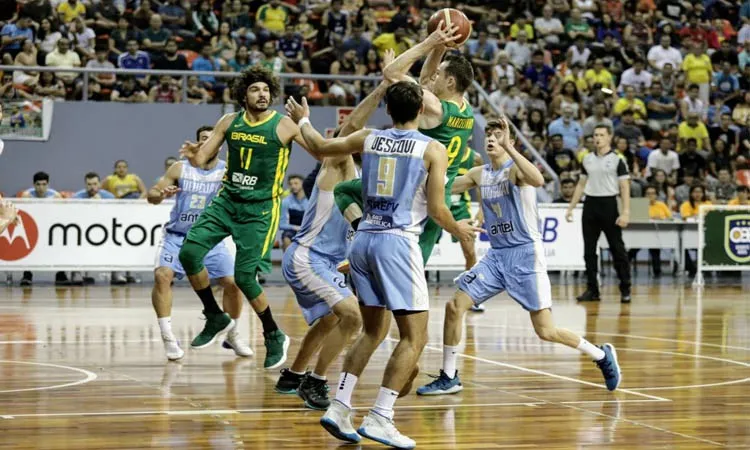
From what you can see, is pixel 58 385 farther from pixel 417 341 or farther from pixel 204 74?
pixel 204 74

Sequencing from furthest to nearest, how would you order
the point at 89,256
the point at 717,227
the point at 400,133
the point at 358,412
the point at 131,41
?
the point at 131,41 → the point at 717,227 → the point at 89,256 → the point at 358,412 → the point at 400,133

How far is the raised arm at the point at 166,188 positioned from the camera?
1081cm

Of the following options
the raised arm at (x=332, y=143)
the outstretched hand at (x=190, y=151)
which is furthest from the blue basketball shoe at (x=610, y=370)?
the outstretched hand at (x=190, y=151)

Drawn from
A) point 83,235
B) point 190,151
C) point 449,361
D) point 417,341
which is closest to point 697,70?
point 83,235

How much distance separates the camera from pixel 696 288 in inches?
767

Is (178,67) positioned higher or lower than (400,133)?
higher

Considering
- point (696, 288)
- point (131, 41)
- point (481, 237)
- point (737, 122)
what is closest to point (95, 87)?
point (131, 41)

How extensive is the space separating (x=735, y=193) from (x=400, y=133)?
55.0 feet

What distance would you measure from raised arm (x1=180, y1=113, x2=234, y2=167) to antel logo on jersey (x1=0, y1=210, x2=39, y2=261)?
29.4 ft

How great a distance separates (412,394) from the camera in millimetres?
8844

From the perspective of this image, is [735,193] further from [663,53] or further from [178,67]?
[178,67]

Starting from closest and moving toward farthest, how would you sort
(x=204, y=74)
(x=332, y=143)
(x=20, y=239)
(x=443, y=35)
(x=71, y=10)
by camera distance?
(x=332, y=143) → (x=443, y=35) → (x=20, y=239) → (x=204, y=74) → (x=71, y=10)

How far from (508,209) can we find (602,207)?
25.7 feet

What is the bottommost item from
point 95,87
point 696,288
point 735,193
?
point 696,288
